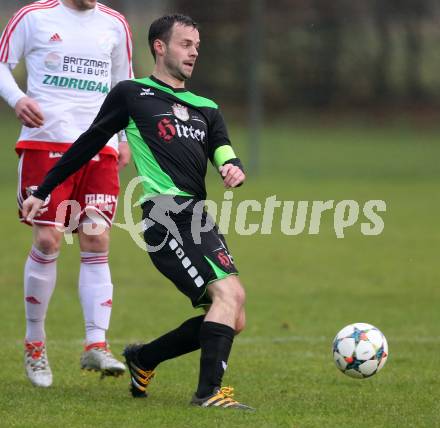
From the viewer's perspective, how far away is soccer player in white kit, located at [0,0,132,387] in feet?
20.9

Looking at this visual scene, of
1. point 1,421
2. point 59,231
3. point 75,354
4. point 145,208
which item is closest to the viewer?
point 1,421

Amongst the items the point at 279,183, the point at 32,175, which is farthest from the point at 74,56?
the point at 279,183

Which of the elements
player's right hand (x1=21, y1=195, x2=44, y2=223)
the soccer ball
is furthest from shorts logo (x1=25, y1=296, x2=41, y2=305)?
the soccer ball

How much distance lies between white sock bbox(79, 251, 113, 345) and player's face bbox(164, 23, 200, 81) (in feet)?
4.47

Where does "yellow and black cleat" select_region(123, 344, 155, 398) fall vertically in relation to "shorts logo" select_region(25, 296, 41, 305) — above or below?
below

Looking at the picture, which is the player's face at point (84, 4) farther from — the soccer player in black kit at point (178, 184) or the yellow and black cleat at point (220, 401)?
the yellow and black cleat at point (220, 401)

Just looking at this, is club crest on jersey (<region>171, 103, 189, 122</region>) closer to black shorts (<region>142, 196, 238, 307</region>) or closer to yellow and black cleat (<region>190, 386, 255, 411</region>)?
black shorts (<region>142, 196, 238, 307</region>)

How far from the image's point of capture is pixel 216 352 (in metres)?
5.29

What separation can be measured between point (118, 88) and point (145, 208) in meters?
0.66

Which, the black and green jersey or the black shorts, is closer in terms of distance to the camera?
the black shorts

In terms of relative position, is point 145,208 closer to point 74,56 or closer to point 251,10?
point 74,56

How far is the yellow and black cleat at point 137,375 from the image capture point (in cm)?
582

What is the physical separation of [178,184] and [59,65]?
4.52ft

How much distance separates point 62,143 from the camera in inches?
254
